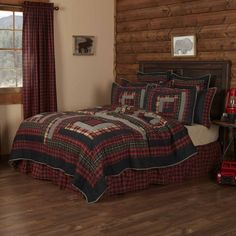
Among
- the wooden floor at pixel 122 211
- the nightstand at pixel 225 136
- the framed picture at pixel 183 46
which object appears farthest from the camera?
the framed picture at pixel 183 46

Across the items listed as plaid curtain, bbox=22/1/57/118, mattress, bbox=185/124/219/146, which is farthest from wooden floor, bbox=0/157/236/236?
plaid curtain, bbox=22/1/57/118

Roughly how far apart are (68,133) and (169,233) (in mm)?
1512

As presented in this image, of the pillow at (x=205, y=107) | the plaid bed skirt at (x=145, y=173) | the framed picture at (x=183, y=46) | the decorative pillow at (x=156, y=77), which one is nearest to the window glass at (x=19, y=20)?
the decorative pillow at (x=156, y=77)

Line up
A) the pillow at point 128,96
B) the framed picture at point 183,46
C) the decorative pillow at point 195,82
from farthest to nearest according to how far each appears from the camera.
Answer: the framed picture at point 183,46 < the pillow at point 128,96 < the decorative pillow at point 195,82

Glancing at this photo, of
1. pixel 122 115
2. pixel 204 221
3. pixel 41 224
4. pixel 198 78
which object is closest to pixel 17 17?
pixel 122 115

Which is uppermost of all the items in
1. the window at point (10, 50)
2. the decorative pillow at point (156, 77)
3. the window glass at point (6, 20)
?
the window glass at point (6, 20)

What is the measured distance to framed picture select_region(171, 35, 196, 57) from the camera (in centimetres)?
524

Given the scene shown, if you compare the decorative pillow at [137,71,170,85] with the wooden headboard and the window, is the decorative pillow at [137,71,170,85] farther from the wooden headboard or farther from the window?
the window

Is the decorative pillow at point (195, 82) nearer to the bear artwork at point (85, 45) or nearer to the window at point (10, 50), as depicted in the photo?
the bear artwork at point (85, 45)

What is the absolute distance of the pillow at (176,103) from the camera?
467cm

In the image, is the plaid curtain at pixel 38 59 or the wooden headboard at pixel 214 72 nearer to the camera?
the wooden headboard at pixel 214 72

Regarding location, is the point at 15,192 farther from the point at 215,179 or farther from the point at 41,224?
the point at 215,179

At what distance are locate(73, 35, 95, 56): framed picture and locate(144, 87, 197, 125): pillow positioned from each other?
62.6 inches

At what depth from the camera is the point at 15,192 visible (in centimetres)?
412
